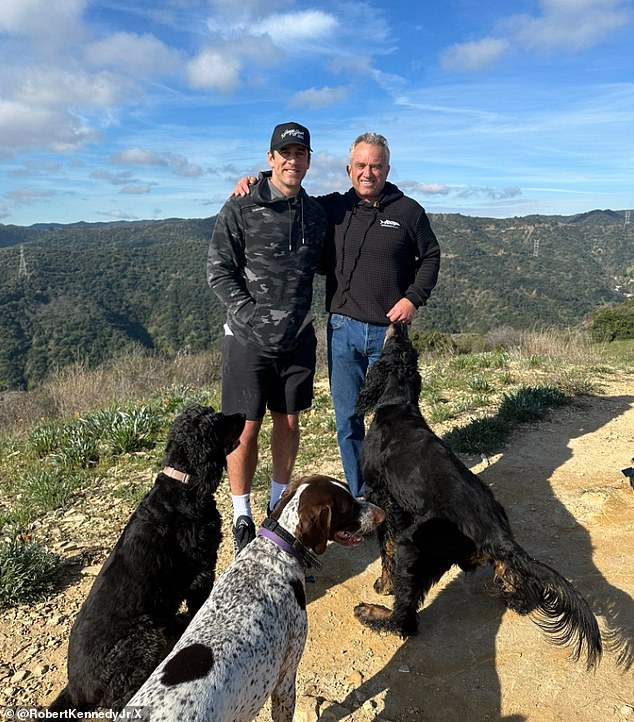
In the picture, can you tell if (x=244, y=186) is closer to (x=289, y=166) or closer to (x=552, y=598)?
(x=289, y=166)

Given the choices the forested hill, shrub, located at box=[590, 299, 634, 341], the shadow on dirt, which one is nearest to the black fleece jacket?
the shadow on dirt

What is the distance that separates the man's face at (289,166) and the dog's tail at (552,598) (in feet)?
8.72

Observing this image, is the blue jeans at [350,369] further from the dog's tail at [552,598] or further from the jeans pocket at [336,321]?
the dog's tail at [552,598]

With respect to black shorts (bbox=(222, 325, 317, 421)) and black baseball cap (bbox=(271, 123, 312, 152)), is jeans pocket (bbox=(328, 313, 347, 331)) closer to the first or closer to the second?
black shorts (bbox=(222, 325, 317, 421))

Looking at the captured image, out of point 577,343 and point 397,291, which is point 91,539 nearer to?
point 397,291

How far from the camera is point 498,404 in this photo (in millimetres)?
6984

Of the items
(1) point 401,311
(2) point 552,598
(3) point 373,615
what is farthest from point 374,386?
(2) point 552,598

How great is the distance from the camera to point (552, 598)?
269 cm

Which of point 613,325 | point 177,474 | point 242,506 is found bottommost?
point 613,325

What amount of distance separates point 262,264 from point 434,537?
6.84 feet

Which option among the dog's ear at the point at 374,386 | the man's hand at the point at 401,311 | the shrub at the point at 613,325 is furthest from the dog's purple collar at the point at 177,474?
the shrub at the point at 613,325

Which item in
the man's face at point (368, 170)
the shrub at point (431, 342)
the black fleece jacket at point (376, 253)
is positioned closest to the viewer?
the man's face at point (368, 170)

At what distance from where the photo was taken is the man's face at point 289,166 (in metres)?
→ 3.65

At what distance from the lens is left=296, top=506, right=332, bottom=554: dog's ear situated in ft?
8.50
